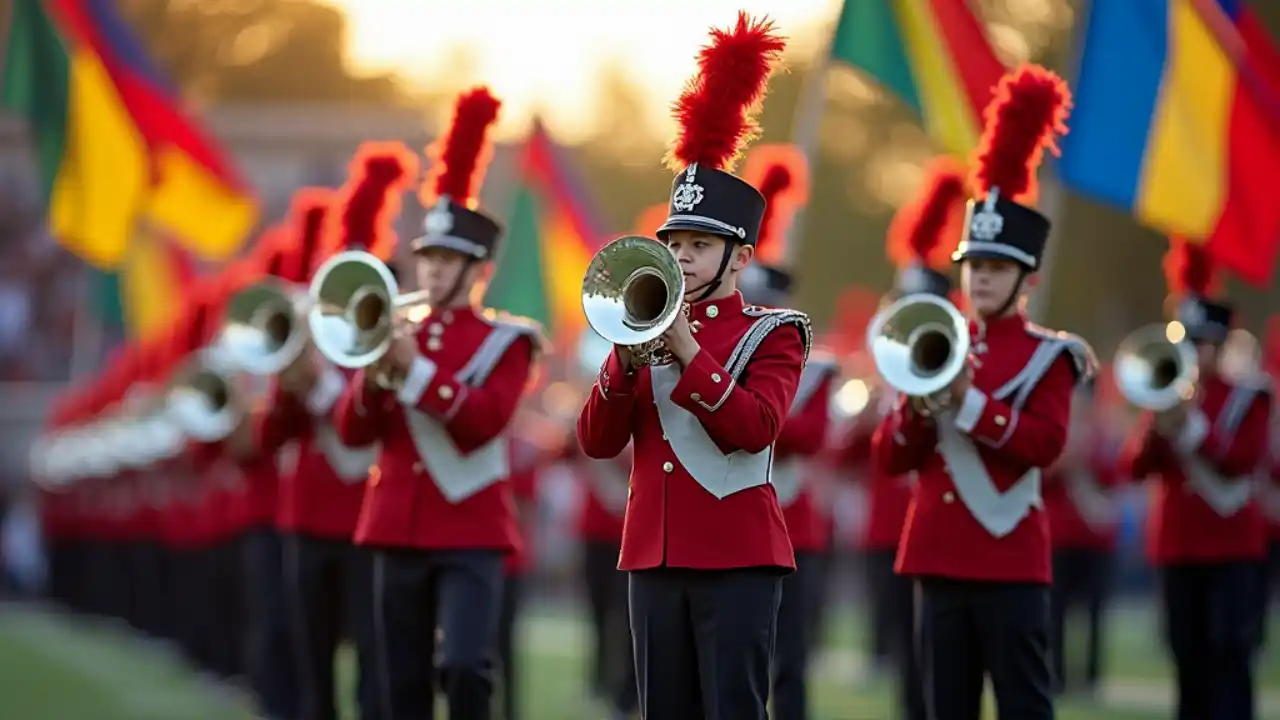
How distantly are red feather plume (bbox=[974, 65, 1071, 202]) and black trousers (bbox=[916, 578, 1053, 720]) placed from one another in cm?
133

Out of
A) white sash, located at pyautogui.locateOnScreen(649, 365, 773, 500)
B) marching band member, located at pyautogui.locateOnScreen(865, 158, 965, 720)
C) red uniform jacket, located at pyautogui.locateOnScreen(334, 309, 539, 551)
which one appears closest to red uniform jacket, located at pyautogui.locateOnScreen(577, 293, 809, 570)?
white sash, located at pyautogui.locateOnScreen(649, 365, 773, 500)

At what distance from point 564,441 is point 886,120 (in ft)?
65.6

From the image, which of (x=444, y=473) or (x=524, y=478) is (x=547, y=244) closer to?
(x=524, y=478)

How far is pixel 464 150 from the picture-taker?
27.9 feet

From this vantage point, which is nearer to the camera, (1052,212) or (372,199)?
(372,199)

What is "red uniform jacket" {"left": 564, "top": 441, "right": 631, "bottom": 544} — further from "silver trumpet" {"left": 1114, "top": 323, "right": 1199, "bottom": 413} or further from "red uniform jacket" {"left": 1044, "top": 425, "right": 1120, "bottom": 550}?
"silver trumpet" {"left": 1114, "top": 323, "right": 1199, "bottom": 413}

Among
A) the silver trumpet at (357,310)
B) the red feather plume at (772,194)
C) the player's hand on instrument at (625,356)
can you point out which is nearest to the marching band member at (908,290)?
the red feather plume at (772,194)

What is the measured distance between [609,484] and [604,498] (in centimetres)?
9

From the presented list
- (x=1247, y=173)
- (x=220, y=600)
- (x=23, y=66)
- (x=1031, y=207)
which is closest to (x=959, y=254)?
(x=1031, y=207)

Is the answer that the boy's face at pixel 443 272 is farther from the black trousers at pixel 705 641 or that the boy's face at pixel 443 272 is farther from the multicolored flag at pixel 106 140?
the multicolored flag at pixel 106 140

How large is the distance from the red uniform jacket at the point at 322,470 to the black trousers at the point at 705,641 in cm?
365

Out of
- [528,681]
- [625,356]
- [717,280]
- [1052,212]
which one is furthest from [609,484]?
[625,356]

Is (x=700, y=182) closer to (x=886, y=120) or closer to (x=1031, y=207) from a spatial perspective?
(x=1031, y=207)

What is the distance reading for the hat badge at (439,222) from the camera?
8.25 m
